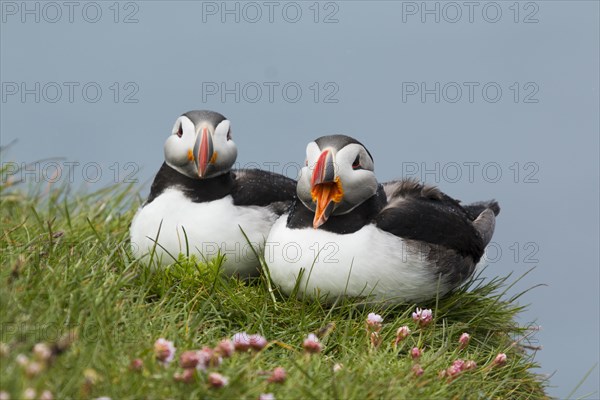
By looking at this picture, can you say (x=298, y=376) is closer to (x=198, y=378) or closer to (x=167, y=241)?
(x=198, y=378)

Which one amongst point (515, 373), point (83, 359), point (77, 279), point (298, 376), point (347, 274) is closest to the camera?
point (83, 359)

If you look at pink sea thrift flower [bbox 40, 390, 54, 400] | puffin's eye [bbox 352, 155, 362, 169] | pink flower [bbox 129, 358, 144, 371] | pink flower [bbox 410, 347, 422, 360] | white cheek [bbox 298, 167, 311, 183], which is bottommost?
pink flower [bbox 410, 347, 422, 360]

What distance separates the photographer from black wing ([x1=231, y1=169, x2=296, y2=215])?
834cm

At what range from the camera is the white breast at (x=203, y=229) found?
8102mm

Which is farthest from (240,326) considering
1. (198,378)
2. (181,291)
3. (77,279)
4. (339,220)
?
(198,378)

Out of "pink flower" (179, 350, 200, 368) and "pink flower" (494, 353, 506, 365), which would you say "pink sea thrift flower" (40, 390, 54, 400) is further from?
"pink flower" (494, 353, 506, 365)

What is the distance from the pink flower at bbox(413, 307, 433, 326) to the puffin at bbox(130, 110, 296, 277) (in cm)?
159

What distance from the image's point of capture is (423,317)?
24.8ft

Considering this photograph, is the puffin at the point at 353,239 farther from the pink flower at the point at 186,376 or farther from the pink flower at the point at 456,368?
the pink flower at the point at 186,376

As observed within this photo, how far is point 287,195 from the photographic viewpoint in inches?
341

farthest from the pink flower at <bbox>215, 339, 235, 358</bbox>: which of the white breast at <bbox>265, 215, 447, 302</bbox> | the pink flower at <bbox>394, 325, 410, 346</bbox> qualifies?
the white breast at <bbox>265, 215, 447, 302</bbox>

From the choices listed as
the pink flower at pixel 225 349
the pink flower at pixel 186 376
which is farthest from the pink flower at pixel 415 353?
the pink flower at pixel 186 376

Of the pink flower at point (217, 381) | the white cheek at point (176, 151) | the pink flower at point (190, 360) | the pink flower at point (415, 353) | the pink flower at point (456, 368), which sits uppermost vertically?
the white cheek at point (176, 151)

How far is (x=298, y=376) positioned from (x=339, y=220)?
2232 mm
